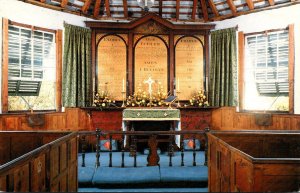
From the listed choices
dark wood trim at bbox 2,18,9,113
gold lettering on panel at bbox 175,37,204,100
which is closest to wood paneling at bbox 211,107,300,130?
gold lettering on panel at bbox 175,37,204,100

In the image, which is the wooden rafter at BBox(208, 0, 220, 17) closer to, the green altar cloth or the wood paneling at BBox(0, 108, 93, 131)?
the green altar cloth

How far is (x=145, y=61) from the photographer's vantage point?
908cm

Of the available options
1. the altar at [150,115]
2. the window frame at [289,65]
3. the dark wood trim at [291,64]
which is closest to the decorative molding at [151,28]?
the window frame at [289,65]

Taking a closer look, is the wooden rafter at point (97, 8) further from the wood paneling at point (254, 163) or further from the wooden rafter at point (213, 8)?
the wood paneling at point (254, 163)

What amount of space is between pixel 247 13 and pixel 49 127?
5.97 metres

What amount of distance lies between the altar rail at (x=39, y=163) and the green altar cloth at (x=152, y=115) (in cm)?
242

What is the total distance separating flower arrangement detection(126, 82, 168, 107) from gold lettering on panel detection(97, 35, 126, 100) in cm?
41

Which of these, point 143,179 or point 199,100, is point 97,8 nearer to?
point 199,100

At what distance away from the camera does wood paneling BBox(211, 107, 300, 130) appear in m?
7.64

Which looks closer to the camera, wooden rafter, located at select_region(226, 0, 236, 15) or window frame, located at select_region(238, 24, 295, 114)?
window frame, located at select_region(238, 24, 295, 114)

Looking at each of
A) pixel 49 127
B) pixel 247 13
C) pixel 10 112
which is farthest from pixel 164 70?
pixel 10 112

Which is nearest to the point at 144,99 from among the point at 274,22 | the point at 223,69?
the point at 223,69

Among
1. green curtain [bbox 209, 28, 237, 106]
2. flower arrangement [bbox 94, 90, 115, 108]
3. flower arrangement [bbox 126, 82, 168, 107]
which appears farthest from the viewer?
green curtain [bbox 209, 28, 237, 106]

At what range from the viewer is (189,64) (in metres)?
9.15
